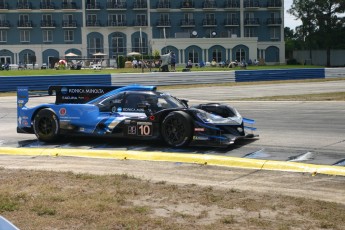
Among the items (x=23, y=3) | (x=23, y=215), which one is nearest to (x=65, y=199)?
(x=23, y=215)

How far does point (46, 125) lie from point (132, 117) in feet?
7.06

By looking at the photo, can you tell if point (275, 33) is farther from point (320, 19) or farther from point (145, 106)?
point (145, 106)

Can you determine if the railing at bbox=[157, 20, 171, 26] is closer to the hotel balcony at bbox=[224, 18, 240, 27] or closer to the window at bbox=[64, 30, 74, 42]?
the hotel balcony at bbox=[224, 18, 240, 27]

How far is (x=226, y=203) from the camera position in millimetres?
6496

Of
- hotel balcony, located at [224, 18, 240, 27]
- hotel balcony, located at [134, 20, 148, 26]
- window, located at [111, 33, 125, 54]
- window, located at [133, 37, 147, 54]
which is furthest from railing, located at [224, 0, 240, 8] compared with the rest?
window, located at [111, 33, 125, 54]

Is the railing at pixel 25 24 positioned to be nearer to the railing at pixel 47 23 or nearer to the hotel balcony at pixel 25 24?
the hotel balcony at pixel 25 24

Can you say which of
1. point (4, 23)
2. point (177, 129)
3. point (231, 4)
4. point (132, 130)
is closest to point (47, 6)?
point (4, 23)

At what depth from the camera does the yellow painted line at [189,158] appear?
8437 mm

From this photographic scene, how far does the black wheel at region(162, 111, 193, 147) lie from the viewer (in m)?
10.4

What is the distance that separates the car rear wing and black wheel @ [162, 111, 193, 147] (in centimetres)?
190

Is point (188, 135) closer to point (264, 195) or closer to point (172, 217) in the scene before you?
point (264, 195)

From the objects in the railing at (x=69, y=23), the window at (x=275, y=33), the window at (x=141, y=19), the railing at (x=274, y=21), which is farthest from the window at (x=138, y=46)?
the window at (x=275, y=33)

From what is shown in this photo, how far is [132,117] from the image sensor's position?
11070 millimetres

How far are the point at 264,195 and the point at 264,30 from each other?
84.4m
